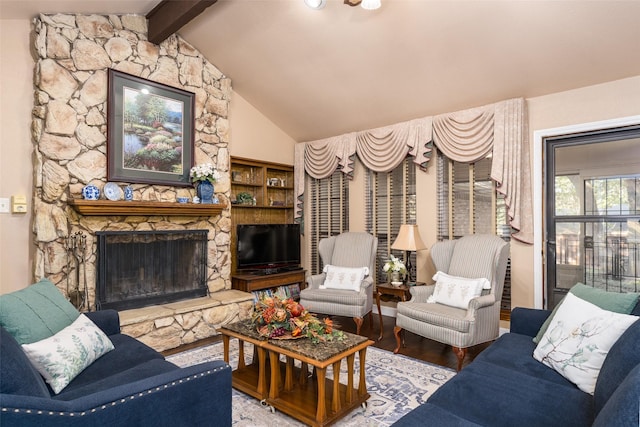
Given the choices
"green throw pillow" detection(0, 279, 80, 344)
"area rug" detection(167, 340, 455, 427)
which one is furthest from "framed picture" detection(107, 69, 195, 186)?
"area rug" detection(167, 340, 455, 427)

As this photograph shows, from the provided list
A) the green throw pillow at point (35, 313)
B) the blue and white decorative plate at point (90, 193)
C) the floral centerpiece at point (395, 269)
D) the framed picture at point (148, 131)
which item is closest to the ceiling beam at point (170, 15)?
the framed picture at point (148, 131)

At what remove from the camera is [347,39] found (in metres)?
3.71

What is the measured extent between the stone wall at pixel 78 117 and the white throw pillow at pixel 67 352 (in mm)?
1634

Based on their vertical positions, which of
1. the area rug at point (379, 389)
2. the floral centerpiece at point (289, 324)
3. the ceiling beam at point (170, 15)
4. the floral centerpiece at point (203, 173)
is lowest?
the area rug at point (379, 389)

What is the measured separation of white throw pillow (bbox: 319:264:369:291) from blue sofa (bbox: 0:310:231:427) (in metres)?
2.64

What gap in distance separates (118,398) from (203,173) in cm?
326

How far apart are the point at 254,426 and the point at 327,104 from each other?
3.83 m

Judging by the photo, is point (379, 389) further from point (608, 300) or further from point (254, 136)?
point (254, 136)

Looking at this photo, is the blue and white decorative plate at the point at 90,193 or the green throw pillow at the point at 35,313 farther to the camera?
the blue and white decorative plate at the point at 90,193

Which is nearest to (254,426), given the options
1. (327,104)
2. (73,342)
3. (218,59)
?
(73,342)

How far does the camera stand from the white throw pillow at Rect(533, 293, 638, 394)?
176 cm

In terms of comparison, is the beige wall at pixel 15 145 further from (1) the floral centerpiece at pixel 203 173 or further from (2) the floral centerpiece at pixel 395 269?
(2) the floral centerpiece at pixel 395 269

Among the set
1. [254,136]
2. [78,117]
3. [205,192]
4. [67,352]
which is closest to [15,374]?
[67,352]

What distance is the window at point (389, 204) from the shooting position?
4758 millimetres
